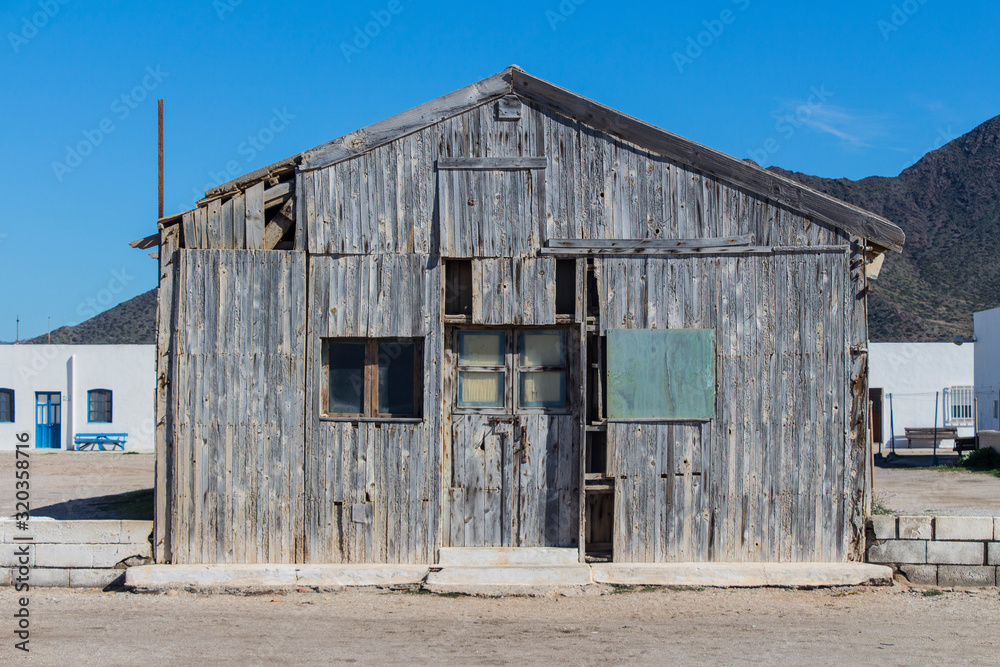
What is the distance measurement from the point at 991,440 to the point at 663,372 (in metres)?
16.0

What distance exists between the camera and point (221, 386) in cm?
855

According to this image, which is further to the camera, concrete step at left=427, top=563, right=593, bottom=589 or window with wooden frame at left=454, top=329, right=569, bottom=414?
window with wooden frame at left=454, top=329, right=569, bottom=414

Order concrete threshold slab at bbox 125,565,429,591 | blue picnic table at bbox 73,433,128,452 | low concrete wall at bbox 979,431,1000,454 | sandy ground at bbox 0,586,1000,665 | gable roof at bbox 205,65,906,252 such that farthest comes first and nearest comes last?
1. blue picnic table at bbox 73,433,128,452
2. low concrete wall at bbox 979,431,1000,454
3. gable roof at bbox 205,65,906,252
4. concrete threshold slab at bbox 125,565,429,591
5. sandy ground at bbox 0,586,1000,665

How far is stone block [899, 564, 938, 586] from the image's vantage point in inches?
337

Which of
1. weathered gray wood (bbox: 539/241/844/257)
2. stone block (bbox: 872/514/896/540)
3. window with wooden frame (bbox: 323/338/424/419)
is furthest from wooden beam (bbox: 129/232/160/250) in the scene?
stone block (bbox: 872/514/896/540)

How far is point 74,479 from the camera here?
58.3 ft

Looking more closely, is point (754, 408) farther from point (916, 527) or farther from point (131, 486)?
point (131, 486)

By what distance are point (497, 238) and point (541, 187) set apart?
697 mm

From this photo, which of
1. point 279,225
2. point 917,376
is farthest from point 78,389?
point 917,376

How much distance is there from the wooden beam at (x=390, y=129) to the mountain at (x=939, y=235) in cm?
4829

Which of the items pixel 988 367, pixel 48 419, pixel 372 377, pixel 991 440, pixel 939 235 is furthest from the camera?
pixel 939 235

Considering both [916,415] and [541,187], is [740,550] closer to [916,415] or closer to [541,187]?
[541,187]

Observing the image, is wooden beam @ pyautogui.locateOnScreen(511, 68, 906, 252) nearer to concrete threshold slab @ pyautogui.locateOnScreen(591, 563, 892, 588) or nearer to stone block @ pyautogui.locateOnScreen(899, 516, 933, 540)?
stone block @ pyautogui.locateOnScreen(899, 516, 933, 540)

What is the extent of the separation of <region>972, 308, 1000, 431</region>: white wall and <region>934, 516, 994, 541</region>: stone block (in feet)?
70.1
